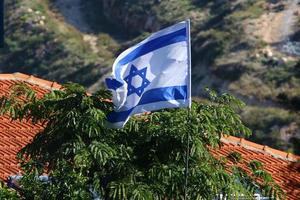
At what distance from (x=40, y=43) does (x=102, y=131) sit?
6810 centimetres

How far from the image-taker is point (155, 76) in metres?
10.7

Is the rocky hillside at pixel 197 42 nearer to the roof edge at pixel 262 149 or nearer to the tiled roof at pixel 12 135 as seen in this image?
the roof edge at pixel 262 149

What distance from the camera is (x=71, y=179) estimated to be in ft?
35.1

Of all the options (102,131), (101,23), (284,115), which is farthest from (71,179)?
(101,23)

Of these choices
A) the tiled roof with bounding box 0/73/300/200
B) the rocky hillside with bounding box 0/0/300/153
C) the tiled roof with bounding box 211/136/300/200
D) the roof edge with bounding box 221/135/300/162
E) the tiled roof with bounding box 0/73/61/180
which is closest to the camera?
the tiled roof with bounding box 0/73/61/180

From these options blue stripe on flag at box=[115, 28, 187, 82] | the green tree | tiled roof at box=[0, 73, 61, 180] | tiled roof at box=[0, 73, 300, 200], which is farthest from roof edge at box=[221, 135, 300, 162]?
blue stripe on flag at box=[115, 28, 187, 82]

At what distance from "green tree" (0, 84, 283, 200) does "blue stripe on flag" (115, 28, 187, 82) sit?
0.66m

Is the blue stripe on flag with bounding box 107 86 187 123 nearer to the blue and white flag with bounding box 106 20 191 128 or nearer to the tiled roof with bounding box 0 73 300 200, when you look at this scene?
the blue and white flag with bounding box 106 20 191 128

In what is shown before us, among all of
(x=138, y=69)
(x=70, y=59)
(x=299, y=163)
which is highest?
(x=70, y=59)

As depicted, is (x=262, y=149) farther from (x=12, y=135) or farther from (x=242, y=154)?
(x=12, y=135)

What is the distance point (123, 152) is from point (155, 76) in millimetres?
1214

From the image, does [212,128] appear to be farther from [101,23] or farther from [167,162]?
[101,23]

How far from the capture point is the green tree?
1073 centimetres

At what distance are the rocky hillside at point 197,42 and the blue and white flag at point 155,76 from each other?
40.2 meters
